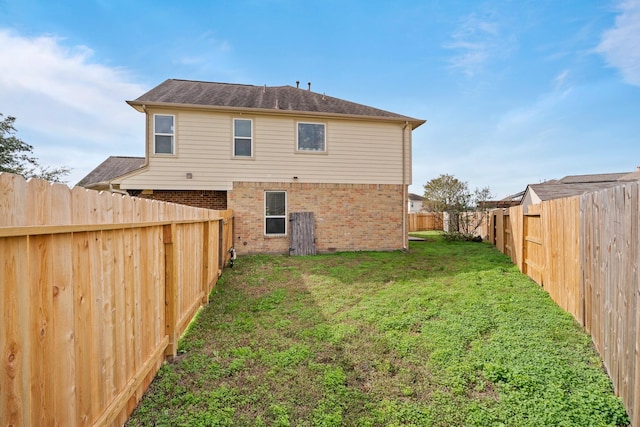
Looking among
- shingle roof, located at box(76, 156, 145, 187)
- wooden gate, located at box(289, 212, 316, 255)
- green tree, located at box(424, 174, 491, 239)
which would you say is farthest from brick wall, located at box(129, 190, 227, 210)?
green tree, located at box(424, 174, 491, 239)

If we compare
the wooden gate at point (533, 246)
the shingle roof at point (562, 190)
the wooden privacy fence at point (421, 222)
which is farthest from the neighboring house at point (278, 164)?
the wooden privacy fence at point (421, 222)

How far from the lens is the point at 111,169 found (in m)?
17.3

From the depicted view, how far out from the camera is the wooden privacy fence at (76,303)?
134 cm

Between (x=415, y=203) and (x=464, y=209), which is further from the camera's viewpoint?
(x=415, y=203)

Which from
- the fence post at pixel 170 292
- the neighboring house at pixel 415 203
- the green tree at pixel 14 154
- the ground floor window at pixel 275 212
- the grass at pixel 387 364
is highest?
the green tree at pixel 14 154

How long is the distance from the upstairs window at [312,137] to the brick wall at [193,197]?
345 centimetres

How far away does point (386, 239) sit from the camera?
1223 cm

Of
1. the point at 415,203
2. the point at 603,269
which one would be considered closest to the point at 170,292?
the point at 603,269

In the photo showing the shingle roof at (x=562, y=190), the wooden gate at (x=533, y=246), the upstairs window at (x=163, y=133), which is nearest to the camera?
the wooden gate at (x=533, y=246)

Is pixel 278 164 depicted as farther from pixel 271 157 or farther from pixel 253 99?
pixel 253 99

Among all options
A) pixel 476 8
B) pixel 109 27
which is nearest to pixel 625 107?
pixel 476 8

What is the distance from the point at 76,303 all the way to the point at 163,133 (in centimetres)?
1029

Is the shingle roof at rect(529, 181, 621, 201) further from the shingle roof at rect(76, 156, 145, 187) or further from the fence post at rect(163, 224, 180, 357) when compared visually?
the shingle roof at rect(76, 156, 145, 187)

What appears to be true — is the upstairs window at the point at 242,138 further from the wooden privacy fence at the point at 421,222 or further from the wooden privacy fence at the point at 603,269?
the wooden privacy fence at the point at 421,222
